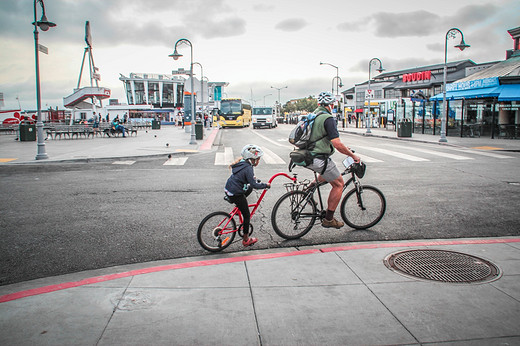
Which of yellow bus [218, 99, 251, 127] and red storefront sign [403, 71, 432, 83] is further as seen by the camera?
yellow bus [218, 99, 251, 127]

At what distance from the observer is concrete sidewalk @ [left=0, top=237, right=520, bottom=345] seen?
3.00 metres

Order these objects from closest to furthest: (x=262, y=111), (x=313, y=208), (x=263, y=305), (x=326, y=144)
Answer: (x=263, y=305)
(x=326, y=144)
(x=313, y=208)
(x=262, y=111)

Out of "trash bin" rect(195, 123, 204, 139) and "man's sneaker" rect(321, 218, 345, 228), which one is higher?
"trash bin" rect(195, 123, 204, 139)

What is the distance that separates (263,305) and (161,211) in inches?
162

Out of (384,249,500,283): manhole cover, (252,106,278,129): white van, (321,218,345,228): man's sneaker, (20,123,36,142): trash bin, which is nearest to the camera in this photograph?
(384,249,500,283): manhole cover

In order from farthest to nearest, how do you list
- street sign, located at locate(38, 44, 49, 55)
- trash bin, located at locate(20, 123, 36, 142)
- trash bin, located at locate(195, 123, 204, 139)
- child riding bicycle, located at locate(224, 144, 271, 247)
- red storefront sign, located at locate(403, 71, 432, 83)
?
red storefront sign, located at locate(403, 71, 432, 83)
trash bin, located at locate(195, 123, 204, 139)
trash bin, located at locate(20, 123, 36, 142)
street sign, located at locate(38, 44, 49, 55)
child riding bicycle, located at locate(224, 144, 271, 247)

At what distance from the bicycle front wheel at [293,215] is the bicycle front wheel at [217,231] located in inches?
25.2

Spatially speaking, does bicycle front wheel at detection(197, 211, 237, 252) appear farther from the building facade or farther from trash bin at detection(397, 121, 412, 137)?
trash bin at detection(397, 121, 412, 137)

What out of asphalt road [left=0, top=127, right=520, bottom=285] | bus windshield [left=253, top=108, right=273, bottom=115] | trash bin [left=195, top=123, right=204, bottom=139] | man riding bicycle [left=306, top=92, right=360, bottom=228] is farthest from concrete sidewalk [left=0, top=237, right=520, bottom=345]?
bus windshield [left=253, top=108, right=273, bottom=115]

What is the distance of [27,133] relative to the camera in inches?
990

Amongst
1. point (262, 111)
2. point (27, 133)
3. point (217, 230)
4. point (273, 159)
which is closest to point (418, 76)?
point (262, 111)

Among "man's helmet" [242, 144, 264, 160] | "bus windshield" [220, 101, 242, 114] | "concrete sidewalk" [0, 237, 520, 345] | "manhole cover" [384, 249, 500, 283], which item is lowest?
"concrete sidewalk" [0, 237, 520, 345]

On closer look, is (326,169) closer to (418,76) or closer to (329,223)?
(329,223)

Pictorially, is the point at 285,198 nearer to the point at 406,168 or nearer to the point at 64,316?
the point at 64,316
